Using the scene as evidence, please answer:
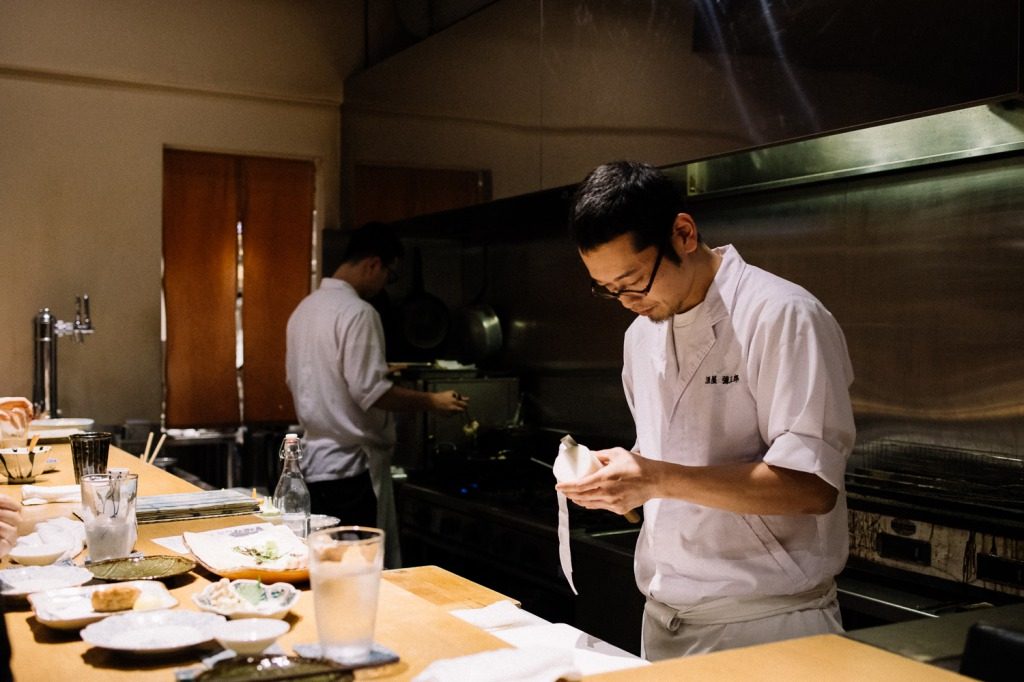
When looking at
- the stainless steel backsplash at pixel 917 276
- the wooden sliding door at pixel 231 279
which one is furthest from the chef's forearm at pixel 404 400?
the wooden sliding door at pixel 231 279

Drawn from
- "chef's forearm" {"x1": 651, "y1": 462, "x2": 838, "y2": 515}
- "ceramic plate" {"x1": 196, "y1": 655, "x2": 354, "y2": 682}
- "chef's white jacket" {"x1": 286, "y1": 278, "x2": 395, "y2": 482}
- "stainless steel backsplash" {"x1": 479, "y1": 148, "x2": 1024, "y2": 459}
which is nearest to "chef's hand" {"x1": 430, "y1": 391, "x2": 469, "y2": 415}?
"chef's white jacket" {"x1": 286, "y1": 278, "x2": 395, "y2": 482}

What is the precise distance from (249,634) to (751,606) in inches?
38.1

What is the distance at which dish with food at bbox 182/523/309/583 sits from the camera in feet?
5.63

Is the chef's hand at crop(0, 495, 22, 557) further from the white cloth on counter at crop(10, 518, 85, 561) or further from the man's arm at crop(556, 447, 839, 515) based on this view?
the man's arm at crop(556, 447, 839, 515)

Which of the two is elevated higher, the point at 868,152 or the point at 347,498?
the point at 868,152

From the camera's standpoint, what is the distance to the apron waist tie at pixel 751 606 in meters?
1.87

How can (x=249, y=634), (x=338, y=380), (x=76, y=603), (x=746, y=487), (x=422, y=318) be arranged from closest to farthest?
(x=249, y=634) < (x=76, y=603) < (x=746, y=487) < (x=338, y=380) < (x=422, y=318)

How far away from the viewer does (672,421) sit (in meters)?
2.03

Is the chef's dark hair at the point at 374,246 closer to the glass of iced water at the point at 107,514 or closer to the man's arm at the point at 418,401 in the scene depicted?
the man's arm at the point at 418,401

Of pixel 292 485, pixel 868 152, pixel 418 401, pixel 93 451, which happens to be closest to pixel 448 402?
pixel 418 401

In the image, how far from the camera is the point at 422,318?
5.22 meters

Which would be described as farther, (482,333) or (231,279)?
(231,279)

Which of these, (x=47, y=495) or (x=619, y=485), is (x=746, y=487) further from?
(x=47, y=495)

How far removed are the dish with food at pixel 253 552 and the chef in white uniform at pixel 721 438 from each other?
0.48 m
